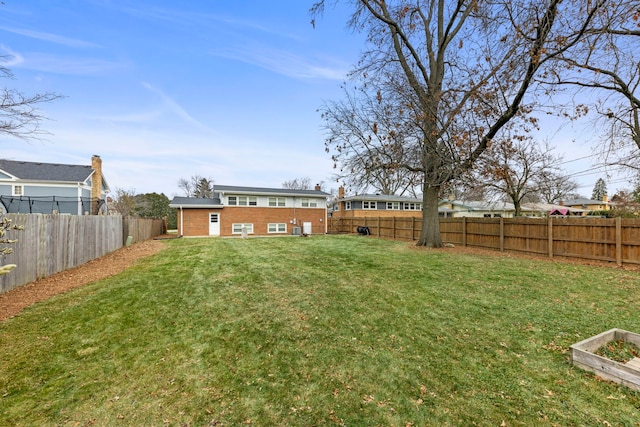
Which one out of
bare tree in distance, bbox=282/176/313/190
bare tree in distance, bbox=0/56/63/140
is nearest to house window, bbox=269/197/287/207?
bare tree in distance, bbox=0/56/63/140

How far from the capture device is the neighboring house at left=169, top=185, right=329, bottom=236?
2236 cm

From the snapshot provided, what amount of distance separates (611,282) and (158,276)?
11.5m

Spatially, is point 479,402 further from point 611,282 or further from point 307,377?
point 611,282

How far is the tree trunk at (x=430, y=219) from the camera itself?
13.6 meters

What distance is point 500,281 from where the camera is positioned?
22.2 ft

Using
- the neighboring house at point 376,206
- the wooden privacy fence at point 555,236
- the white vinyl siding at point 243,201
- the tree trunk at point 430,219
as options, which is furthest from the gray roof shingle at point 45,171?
the wooden privacy fence at point 555,236

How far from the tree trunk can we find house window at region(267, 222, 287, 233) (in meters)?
13.9

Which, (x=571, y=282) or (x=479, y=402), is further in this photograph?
(x=571, y=282)

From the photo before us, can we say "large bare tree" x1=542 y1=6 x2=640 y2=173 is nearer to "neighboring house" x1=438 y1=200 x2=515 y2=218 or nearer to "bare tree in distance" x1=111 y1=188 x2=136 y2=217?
"neighboring house" x1=438 y1=200 x2=515 y2=218

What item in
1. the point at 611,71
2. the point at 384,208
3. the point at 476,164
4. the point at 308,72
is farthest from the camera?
the point at 384,208

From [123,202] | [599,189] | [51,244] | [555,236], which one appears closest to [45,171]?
[123,202]

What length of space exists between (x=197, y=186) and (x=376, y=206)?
3404 cm

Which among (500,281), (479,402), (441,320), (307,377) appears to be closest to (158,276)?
(307,377)

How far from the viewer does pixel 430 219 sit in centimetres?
1394
